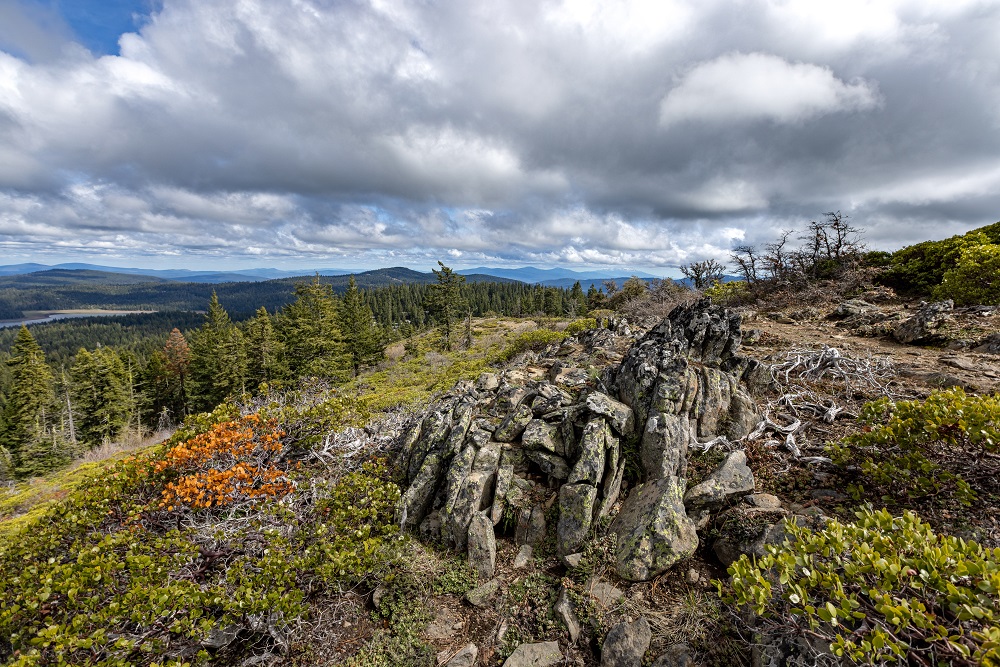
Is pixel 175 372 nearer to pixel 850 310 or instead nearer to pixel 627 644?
pixel 627 644

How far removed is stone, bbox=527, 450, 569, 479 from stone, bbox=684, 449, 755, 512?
2.28 m

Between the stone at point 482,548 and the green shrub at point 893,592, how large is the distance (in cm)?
423

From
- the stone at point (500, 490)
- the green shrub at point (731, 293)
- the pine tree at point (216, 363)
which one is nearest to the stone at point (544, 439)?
the stone at point (500, 490)

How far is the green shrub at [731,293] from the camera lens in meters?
25.5

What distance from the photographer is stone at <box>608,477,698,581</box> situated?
6035 millimetres

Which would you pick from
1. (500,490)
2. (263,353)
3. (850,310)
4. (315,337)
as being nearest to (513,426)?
(500,490)

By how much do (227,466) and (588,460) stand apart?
8.21 metres

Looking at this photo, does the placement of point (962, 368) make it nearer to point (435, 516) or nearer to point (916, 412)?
point (916, 412)

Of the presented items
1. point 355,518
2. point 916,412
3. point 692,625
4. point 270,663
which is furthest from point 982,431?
point 270,663

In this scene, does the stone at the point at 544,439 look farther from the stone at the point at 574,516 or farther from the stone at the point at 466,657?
the stone at the point at 466,657

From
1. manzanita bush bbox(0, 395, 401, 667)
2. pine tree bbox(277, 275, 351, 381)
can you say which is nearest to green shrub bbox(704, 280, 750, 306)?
manzanita bush bbox(0, 395, 401, 667)

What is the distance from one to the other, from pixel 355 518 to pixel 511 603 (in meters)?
3.33

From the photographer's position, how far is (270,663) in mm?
6027

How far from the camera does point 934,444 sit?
5.87m
